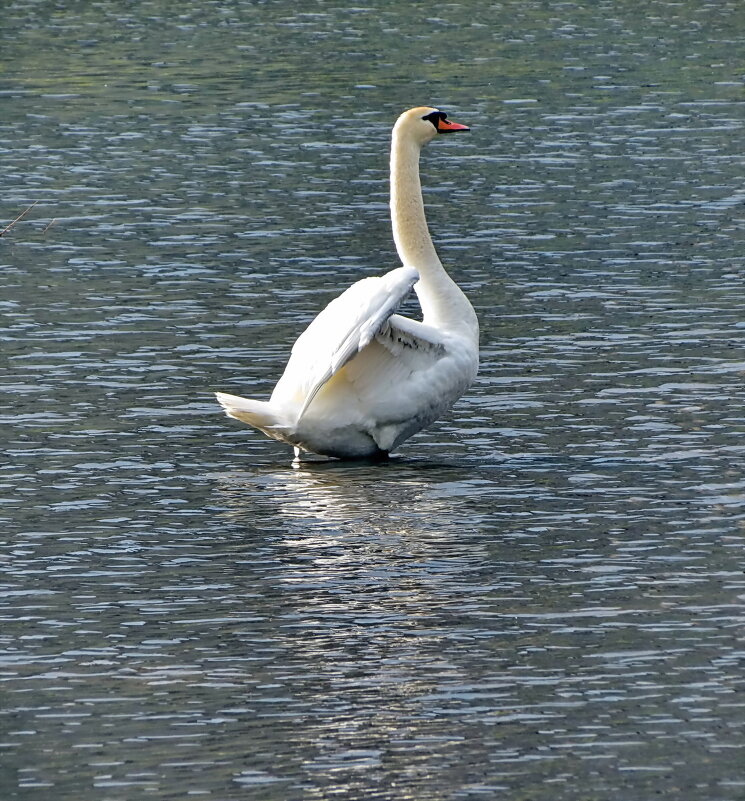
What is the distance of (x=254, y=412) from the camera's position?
531 inches

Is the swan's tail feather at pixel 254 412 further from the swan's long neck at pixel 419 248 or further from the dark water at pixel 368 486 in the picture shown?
the swan's long neck at pixel 419 248

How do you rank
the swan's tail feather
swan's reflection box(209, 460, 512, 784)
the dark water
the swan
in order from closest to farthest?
the dark water, swan's reflection box(209, 460, 512, 784), the swan, the swan's tail feather

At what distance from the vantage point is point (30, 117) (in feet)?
106

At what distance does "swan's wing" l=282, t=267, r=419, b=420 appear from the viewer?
13172mm

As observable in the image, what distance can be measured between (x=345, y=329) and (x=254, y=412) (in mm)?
842

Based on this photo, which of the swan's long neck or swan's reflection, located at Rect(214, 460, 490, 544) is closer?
swan's reflection, located at Rect(214, 460, 490, 544)

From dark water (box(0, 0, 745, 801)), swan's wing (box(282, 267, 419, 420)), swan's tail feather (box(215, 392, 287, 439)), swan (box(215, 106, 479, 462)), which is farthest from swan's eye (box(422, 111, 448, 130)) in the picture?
swan's tail feather (box(215, 392, 287, 439))

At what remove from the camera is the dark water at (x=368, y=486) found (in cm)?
869

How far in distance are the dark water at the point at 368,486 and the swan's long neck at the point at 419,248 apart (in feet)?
3.19

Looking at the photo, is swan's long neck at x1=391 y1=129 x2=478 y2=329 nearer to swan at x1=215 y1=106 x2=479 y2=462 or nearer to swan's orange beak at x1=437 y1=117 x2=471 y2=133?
swan at x1=215 y1=106 x2=479 y2=462

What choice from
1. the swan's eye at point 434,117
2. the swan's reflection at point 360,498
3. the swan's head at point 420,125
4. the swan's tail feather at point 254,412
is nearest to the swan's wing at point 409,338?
the swan's reflection at point 360,498

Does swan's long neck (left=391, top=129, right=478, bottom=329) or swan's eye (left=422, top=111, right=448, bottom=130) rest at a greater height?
swan's eye (left=422, top=111, right=448, bottom=130)

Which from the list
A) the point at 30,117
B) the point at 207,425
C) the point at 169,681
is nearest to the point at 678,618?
the point at 169,681

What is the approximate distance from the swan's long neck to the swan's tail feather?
1.42 metres
